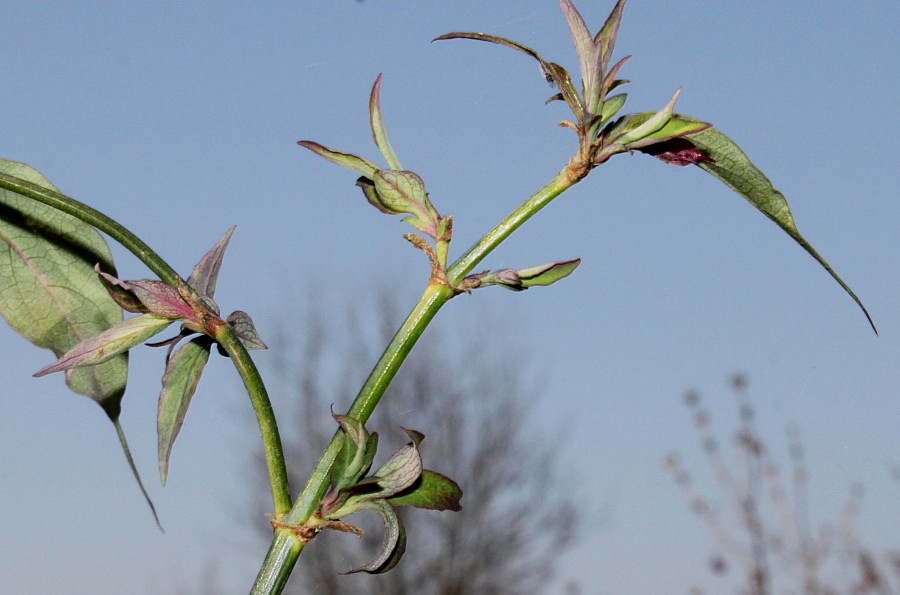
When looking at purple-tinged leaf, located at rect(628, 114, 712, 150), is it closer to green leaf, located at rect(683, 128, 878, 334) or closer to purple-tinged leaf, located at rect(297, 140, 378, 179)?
green leaf, located at rect(683, 128, 878, 334)

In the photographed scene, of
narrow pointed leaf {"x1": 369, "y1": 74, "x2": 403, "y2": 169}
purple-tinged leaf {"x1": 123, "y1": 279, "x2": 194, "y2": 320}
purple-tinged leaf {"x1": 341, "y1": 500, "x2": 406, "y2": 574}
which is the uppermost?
narrow pointed leaf {"x1": 369, "y1": 74, "x2": 403, "y2": 169}

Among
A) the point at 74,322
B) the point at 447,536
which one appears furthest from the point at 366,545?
the point at 74,322

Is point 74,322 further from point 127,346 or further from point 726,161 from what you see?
point 726,161

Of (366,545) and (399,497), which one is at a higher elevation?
(399,497)

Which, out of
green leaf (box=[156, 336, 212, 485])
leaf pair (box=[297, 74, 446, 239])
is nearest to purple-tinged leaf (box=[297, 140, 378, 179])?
leaf pair (box=[297, 74, 446, 239])

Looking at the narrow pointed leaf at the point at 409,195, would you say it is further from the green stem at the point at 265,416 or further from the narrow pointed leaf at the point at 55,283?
the narrow pointed leaf at the point at 55,283
